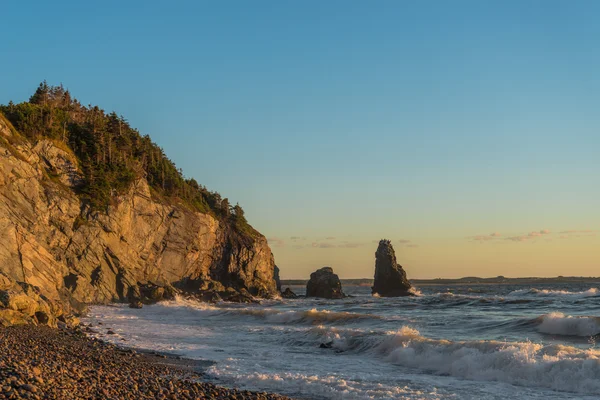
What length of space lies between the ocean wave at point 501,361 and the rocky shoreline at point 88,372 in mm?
8465

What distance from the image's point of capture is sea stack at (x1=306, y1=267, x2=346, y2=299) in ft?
282

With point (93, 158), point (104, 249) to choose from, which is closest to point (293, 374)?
point (104, 249)

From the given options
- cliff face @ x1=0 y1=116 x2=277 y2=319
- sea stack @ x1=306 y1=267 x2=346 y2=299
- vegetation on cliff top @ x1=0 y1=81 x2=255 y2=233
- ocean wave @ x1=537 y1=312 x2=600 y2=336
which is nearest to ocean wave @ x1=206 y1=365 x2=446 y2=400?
cliff face @ x1=0 y1=116 x2=277 y2=319

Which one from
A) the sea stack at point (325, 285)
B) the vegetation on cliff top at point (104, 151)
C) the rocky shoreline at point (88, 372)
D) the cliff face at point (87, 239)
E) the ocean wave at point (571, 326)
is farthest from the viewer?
the sea stack at point (325, 285)

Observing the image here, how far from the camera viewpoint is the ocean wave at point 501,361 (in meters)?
16.7

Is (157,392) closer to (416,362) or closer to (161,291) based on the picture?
(416,362)

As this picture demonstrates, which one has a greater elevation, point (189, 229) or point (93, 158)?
→ point (93, 158)

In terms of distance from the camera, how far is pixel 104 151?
6056 centimetres

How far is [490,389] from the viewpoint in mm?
16016

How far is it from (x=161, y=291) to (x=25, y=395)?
47.2 meters

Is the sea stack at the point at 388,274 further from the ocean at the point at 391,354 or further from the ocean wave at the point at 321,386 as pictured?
the ocean wave at the point at 321,386

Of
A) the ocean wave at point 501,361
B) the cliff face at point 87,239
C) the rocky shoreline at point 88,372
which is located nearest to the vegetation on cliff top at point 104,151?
the cliff face at point 87,239

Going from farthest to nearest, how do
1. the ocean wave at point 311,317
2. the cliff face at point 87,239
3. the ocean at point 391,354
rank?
the cliff face at point 87,239
the ocean wave at point 311,317
the ocean at point 391,354

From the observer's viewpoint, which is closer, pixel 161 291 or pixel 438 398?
pixel 438 398
